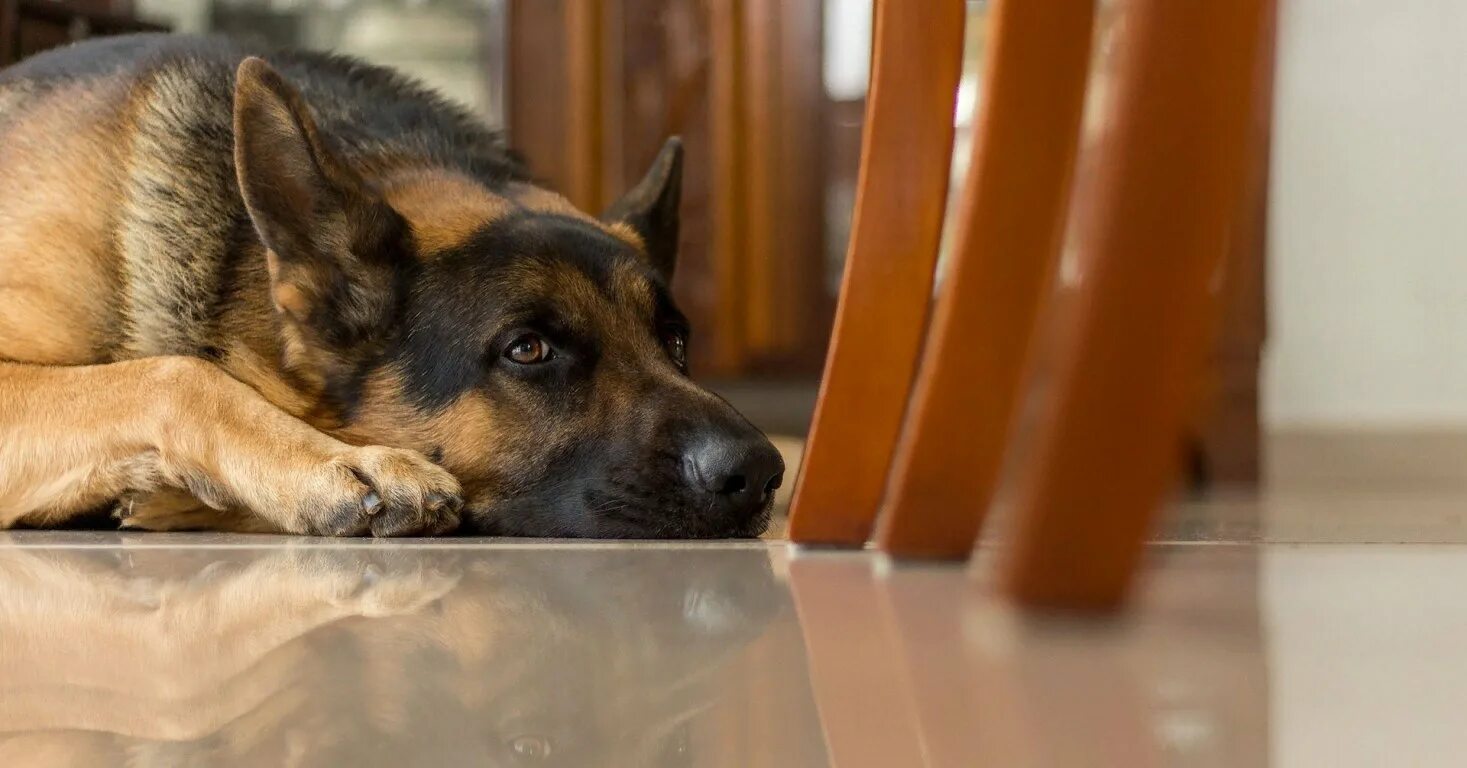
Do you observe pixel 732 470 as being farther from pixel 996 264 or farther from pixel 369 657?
pixel 369 657

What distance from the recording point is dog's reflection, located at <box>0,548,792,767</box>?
1.86 ft

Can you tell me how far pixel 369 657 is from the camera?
738 mm

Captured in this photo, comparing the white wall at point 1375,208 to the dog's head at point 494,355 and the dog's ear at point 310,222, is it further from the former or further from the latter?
the dog's ear at point 310,222

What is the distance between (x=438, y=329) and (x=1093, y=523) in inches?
40.6

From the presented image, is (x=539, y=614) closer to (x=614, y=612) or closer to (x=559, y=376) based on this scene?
(x=614, y=612)

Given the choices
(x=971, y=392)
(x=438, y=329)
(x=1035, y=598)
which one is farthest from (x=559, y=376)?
(x=1035, y=598)

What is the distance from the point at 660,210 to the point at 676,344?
41cm

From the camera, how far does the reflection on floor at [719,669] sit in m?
Result: 0.55

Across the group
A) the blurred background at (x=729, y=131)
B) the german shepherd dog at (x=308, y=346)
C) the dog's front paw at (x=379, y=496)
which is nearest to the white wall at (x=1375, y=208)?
the blurred background at (x=729, y=131)

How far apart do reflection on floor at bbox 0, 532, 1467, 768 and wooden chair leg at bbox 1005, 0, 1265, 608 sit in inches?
3.8

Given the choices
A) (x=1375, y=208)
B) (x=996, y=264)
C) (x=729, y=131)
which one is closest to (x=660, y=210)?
(x=996, y=264)

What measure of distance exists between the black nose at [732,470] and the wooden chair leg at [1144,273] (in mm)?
723

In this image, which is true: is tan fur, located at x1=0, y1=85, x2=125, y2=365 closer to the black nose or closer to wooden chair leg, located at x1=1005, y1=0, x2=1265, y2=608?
the black nose

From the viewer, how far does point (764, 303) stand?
4676 mm
